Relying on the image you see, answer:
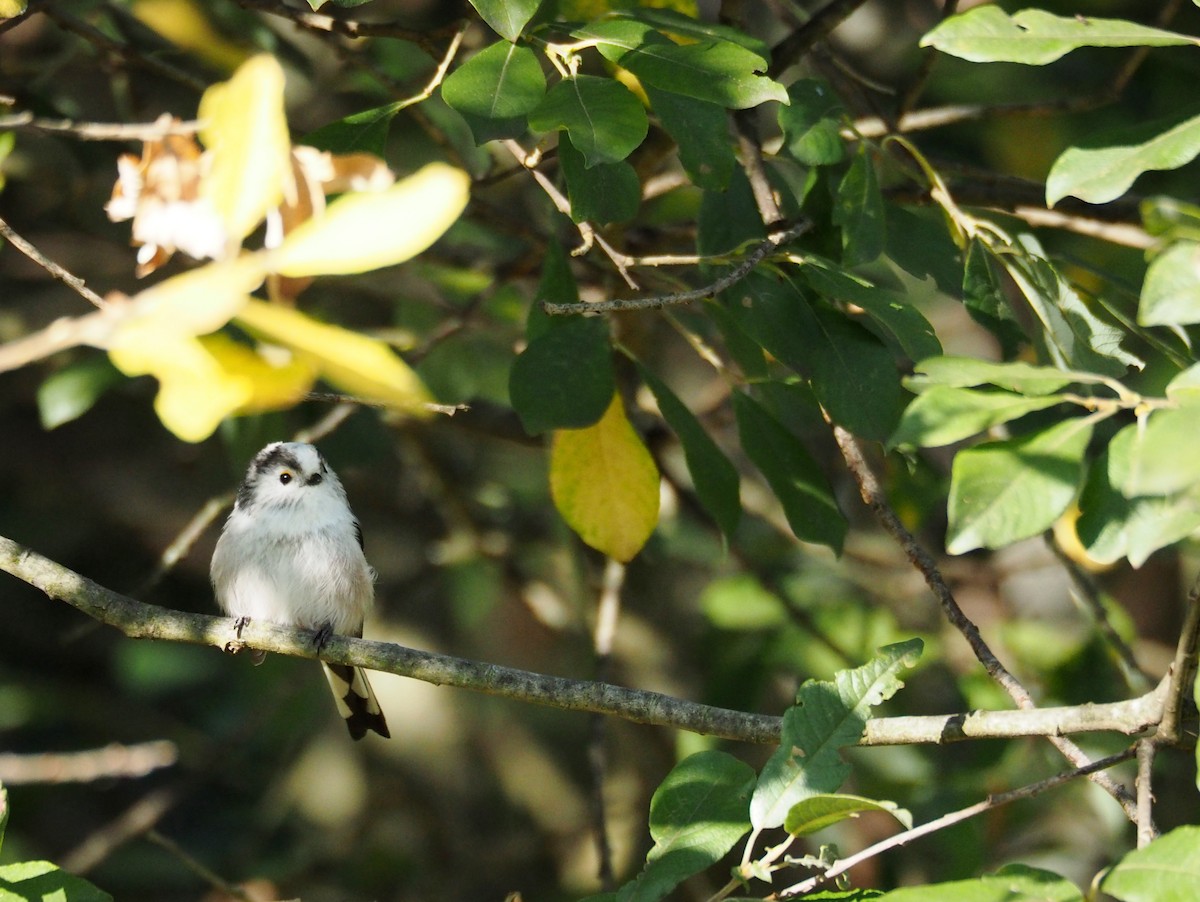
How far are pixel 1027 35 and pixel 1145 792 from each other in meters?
1.00

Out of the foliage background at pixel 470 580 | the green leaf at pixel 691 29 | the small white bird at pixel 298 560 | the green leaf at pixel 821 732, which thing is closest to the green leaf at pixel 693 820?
the green leaf at pixel 821 732

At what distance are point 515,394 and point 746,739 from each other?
26.6 inches

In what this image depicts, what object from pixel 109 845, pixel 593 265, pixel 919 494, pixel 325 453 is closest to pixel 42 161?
pixel 325 453

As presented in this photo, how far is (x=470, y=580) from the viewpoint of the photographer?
168 inches

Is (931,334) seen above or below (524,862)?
above

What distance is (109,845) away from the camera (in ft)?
13.3

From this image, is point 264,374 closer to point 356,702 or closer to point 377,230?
point 377,230

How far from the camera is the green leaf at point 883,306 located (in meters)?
1.84

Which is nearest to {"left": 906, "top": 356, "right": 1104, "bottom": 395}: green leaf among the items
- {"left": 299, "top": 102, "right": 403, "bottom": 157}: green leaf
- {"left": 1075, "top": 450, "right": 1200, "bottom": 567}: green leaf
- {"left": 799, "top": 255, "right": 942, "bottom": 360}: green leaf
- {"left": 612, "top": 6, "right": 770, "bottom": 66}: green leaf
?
{"left": 1075, "top": 450, "right": 1200, "bottom": 567}: green leaf

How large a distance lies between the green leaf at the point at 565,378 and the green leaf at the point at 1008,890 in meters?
0.97

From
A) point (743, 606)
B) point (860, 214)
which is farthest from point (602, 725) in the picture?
point (860, 214)

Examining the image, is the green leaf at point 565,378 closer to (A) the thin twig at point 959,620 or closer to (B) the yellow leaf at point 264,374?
(A) the thin twig at point 959,620

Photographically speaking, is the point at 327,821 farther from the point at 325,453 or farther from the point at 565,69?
the point at 565,69

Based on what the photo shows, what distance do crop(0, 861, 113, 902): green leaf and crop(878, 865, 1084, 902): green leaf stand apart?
3.82ft
